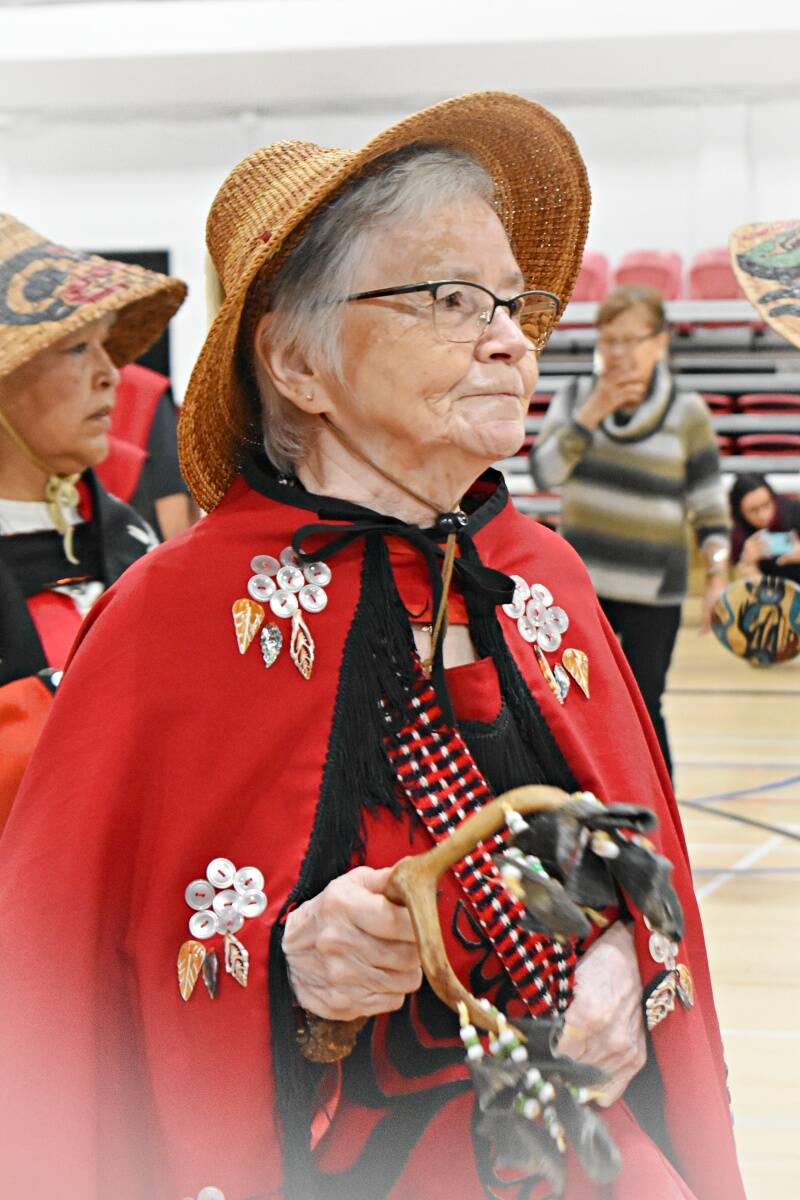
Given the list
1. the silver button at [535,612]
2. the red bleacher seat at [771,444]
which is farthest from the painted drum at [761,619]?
the red bleacher seat at [771,444]

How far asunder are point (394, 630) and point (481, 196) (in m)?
0.45

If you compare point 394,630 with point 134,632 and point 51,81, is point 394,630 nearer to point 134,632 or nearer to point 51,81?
point 134,632

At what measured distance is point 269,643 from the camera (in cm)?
158

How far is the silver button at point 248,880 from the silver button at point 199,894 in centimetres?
3

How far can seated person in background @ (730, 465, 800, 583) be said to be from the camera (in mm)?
4977

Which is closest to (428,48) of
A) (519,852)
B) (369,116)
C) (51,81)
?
(369,116)

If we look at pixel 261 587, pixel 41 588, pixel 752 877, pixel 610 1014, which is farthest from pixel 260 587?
pixel 752 877

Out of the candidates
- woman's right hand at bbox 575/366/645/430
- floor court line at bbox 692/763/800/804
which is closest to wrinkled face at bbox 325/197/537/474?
woman's right hand at bbox 575/366/645/430

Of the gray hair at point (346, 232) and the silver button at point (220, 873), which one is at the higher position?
the gray hair at point (346, 232)

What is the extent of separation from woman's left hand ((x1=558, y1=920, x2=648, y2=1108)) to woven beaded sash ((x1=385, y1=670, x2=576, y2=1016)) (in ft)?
0.08

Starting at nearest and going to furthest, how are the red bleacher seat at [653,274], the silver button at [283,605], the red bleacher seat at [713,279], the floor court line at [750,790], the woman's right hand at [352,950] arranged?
the woman's right hand at [352,950] → the silver button at [283,605] → the floor court line at [750,790] → the red bleacher seat at [713,279] → the red bleacher seat at [653,274]

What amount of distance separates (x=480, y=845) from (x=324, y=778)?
0.17 meters

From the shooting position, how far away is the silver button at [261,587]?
159cm

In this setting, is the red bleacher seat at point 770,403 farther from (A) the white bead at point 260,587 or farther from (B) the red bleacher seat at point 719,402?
(A) the white bead at point 260,587
